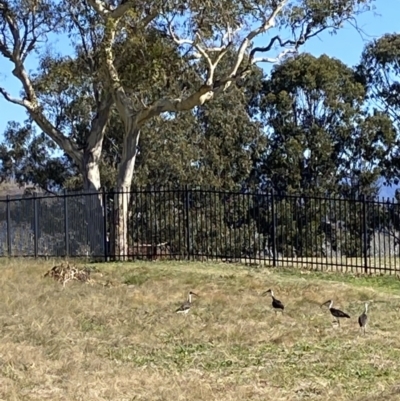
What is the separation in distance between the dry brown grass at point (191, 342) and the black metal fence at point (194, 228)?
18.7ft

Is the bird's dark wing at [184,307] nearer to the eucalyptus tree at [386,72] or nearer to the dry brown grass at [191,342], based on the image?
the dry brown grass at [191,342]

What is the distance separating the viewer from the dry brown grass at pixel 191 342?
8.13 metres

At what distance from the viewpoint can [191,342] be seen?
34.8 feet

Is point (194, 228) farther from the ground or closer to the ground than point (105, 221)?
closer to the ground

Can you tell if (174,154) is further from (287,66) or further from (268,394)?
(268,394)

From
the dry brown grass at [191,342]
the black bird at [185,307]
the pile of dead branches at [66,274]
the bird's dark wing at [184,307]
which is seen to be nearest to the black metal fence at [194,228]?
the dry brown grass at [191,342]

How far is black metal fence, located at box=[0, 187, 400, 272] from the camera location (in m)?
22.3

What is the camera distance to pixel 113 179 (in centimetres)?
3409

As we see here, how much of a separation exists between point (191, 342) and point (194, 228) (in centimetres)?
1586

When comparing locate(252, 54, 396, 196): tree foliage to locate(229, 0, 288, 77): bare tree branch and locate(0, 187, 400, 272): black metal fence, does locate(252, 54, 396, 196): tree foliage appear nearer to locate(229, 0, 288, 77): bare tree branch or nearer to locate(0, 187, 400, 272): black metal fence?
locate(0, 187, 400, 272): black metal fence

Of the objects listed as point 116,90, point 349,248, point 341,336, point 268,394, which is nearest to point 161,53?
point 116,90

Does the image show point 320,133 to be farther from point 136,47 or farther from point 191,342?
point 191,342

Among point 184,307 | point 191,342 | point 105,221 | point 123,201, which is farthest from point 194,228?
point 191,342

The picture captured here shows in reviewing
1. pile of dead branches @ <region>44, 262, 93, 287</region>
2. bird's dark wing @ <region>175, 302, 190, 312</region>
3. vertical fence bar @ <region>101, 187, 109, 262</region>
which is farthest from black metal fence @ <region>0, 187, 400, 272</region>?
bird's dark wing @ <region>175, 302, 190, 312</region>
